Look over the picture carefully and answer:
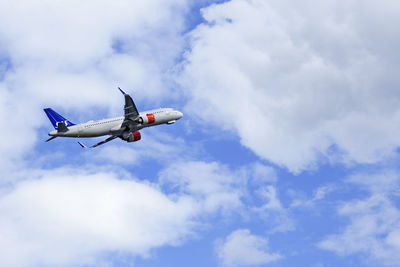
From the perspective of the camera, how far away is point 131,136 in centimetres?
14562

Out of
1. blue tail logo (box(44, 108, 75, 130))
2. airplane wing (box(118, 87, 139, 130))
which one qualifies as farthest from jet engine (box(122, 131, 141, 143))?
blue tail logo (box(44, 108, 75, 130))

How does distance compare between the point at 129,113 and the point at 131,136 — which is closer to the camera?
the point at 129,113

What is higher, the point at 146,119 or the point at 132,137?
the point at 146,119

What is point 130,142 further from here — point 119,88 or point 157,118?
point 119,88

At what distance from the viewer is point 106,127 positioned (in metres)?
142

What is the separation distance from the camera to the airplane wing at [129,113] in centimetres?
13588

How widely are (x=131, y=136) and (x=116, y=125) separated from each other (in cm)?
464

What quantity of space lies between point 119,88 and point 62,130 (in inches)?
659

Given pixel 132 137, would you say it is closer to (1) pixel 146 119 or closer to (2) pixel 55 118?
(1) pixel 146 119

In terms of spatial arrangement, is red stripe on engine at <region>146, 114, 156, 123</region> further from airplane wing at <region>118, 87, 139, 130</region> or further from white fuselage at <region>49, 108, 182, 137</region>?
airplane wing at <region>118, 87, 139, 130</region>

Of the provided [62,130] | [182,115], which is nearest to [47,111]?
[62,130]

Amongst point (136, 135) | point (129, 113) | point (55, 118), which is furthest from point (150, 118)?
point (55, 118)

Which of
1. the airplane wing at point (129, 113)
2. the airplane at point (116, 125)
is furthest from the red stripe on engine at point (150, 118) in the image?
the airplane wing at point (129, 113)

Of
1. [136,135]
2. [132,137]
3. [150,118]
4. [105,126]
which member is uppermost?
[150,118]
